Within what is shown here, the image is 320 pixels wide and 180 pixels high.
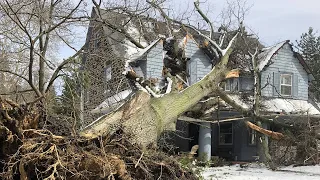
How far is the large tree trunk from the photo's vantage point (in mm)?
6512

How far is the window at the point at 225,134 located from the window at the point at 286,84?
130 inches

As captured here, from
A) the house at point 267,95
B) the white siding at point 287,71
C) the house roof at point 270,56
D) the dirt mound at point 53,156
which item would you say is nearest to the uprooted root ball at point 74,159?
the dirt mound at point 53,156

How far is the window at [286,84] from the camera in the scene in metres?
21.2

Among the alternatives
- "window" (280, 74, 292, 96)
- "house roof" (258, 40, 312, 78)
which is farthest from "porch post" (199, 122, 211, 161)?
"window" (280, 74, 292, 96)

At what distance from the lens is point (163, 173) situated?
20.7ft

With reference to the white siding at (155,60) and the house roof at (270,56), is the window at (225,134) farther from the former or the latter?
the white siding at (155,60)

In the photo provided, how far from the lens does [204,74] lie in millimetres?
19453

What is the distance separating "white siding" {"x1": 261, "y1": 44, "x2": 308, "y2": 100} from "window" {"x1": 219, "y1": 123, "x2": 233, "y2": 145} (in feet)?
8.59

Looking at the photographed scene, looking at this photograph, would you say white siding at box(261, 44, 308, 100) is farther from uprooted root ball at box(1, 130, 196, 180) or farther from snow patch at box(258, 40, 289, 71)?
uprooted root ball at box(1, 130, 196, 180)

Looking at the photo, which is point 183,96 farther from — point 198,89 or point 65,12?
point 65,12

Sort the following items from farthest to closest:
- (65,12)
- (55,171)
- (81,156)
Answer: (65,12)
(81,156)
(55,171)

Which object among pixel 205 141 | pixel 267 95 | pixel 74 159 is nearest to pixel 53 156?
pixel 74 159

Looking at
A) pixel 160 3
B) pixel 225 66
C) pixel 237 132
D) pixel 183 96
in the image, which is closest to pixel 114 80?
pixel 160 3

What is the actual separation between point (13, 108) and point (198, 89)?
4.81 m
